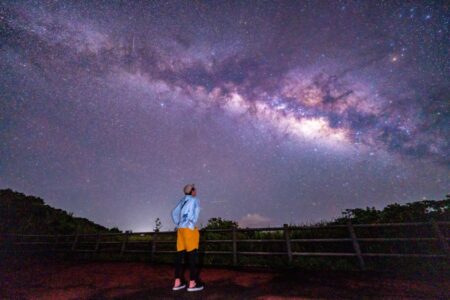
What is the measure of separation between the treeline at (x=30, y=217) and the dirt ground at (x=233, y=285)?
10.4 meters

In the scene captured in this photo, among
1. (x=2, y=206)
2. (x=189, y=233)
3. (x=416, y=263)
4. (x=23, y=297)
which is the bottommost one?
A: (x=23, y=297)

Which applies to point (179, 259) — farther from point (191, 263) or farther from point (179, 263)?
point (191, 263)

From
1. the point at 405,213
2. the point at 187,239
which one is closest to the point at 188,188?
the point at 187,239

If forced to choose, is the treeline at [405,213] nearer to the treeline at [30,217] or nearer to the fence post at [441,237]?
the fence post at [441,237]

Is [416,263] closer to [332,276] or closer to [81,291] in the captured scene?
[332,276]

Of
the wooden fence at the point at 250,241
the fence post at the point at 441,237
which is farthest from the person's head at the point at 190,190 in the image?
the fence post at the point at 441,237

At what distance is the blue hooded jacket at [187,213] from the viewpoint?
4793 mm

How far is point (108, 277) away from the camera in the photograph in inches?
248

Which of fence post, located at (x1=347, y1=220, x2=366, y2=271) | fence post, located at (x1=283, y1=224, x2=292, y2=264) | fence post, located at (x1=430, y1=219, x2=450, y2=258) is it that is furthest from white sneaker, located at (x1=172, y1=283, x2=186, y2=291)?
fence post, located at (x1=430, y1=219, x2=450, y2=258)

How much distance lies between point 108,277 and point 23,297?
196 centimetres

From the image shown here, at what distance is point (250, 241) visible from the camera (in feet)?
27.4

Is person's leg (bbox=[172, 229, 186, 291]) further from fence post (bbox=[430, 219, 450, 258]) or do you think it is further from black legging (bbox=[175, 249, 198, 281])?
fence post (bbox=[430, 219, 450, 258])

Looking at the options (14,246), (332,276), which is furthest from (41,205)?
(332,276)

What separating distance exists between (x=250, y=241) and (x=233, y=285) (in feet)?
11.0
